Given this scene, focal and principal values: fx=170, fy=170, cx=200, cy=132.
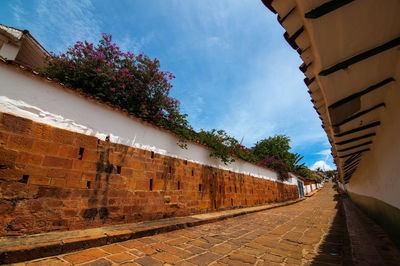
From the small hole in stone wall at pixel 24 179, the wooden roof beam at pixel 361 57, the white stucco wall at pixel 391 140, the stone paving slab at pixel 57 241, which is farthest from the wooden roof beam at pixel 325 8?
the small hole in stone wall at pixel 24 179

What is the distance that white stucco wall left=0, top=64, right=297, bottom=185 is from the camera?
3.01m

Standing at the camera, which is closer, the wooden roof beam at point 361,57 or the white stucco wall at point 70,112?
the wooden roof beam at point 361,57

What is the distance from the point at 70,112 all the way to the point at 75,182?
146cm

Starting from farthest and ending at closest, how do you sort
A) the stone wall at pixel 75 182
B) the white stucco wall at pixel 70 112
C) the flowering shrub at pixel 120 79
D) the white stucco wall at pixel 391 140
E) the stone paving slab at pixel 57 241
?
the flowering shrub at pixel 120 79 < the white stucco wall at pixel 70 112 < the stone wall at pixel 75 182 < the white stucco wall at pixel 391 140 < the stone paving slab at pixel 57 241

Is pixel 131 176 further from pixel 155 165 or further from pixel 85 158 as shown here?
pixel 85 158

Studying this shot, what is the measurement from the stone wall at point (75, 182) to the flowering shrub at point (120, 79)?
1.52 metres

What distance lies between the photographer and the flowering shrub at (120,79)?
5141 millimetres

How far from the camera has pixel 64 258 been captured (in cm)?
233

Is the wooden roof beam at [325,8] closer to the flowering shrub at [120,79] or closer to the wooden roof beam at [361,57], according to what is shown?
the wooden roof beam at [361,57]

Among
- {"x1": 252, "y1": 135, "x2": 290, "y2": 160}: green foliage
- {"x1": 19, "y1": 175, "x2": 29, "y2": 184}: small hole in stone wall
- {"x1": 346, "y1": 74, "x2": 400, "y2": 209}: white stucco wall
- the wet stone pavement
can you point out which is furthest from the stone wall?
{"x1": 252, "y1": 135, "x2": 290, "y2": 160}: green foliage

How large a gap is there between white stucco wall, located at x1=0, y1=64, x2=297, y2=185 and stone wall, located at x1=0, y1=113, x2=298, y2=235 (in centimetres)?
17

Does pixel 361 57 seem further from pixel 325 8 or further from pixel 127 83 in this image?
pixel 127 83

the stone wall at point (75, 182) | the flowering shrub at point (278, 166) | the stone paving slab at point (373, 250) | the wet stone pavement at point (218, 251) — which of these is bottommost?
the wet stone pavement at point (218, 251)

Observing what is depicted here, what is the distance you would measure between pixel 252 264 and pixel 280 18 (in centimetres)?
312
